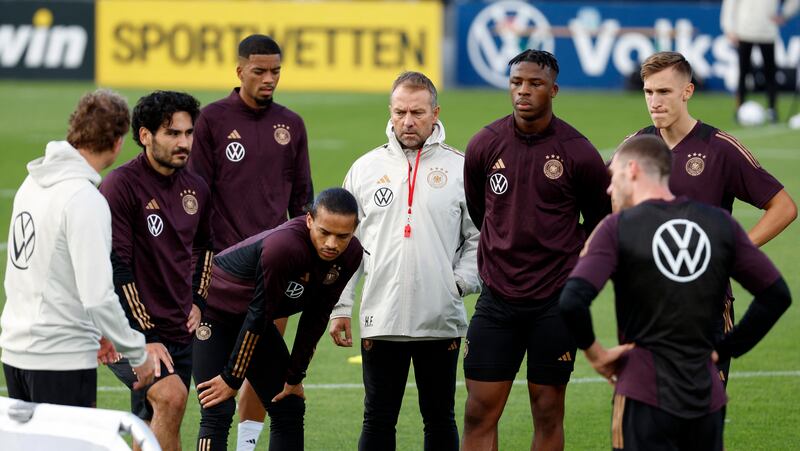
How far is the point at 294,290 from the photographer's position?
22.0ft

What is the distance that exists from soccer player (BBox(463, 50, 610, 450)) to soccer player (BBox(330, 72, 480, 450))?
0.89 feet

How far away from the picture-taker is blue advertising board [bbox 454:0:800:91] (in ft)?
87.4

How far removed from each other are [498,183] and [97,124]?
206cm

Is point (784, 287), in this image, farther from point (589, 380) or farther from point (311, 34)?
point (311, 34)

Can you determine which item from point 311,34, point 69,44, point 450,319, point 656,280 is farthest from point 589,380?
point 69,44

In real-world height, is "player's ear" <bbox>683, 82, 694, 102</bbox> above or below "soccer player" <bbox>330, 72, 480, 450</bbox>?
above

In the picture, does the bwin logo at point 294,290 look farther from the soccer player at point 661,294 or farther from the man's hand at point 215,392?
the soccer player at point 661,294

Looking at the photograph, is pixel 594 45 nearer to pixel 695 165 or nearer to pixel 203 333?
pixel 695 165

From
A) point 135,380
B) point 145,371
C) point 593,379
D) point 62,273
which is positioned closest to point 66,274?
point 62,273

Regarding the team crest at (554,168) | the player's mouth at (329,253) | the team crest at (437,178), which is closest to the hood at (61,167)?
the player's mouth at (329,253)

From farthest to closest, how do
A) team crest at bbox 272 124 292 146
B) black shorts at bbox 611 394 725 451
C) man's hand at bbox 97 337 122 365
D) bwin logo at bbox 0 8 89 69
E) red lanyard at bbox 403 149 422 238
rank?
1. bwin logo at bbox 0 8 89 69
2. team crest at bbox 272 124 292 146
3. red lanyard at bbox 403 149 422 238
4. man's hand at bbox 97 337 122 365
5. black shorts at bbox 611 394 725 451

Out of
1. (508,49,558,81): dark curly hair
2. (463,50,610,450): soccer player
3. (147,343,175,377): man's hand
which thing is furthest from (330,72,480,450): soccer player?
(147,343,175,377): man's hand

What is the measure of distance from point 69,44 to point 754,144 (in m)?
15.2

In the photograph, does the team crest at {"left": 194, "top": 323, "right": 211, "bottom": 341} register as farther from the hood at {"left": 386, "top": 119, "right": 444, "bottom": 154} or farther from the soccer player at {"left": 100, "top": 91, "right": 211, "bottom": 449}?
the hood at {"left": 386, "top": 119, "right": 444, "bottom": 154}
